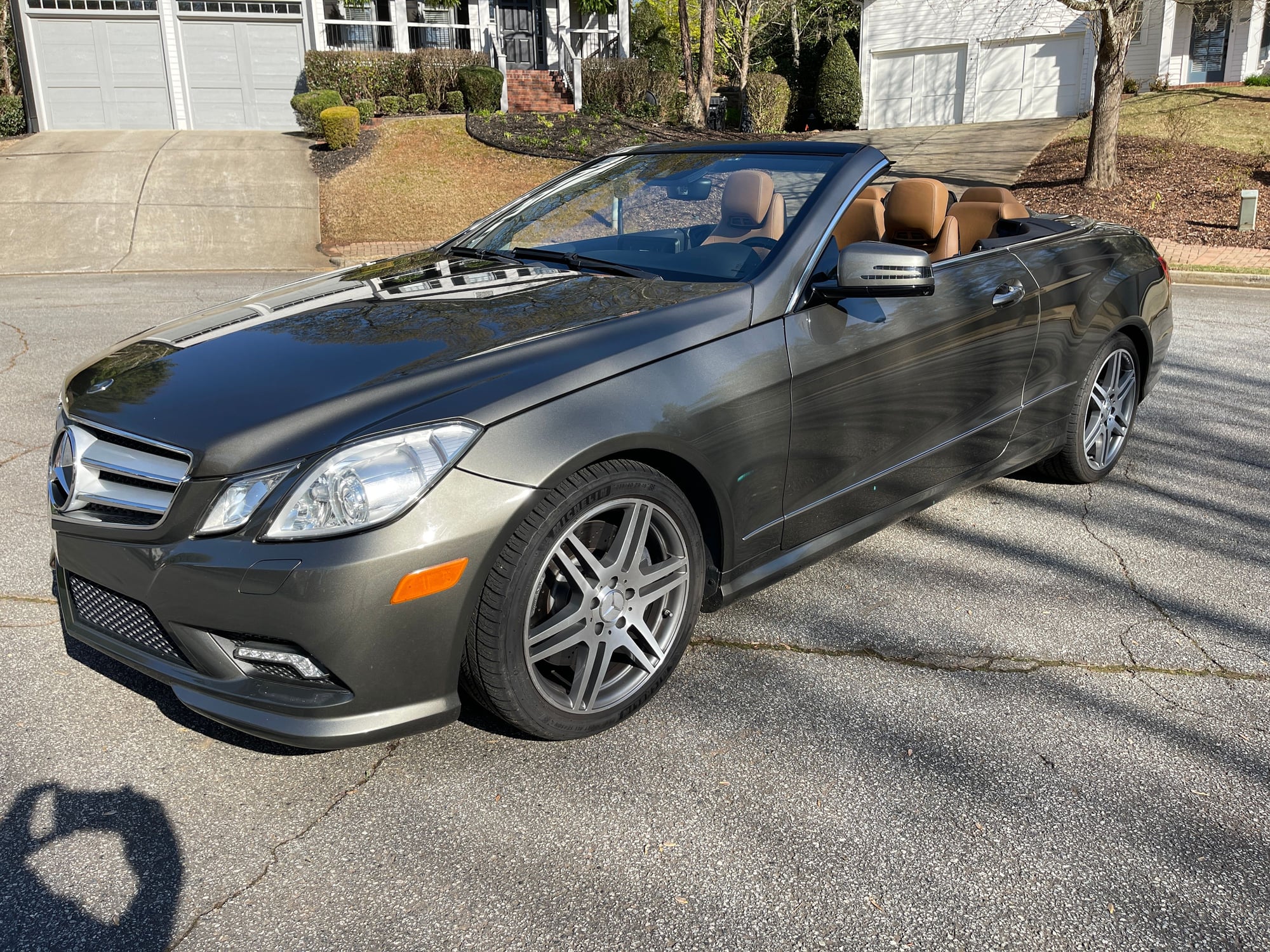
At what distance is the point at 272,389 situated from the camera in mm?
2713

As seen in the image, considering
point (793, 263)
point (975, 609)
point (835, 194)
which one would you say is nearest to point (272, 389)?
point (793, 263)

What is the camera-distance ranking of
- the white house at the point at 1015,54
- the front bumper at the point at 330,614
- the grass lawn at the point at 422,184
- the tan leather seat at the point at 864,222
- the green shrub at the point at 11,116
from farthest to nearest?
the white house at the point at 1015,54, the green shrub at the point at 11,116, the grass lawn at the point at 422,184, the tan leather seat at the point at 864,222, the front bumper at the point at 330,614

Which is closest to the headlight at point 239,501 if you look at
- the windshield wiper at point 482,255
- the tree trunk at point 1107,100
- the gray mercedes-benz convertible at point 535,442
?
the gray mercedes-benz convertible at point 535,442

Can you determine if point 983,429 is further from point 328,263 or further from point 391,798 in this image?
point 328,263

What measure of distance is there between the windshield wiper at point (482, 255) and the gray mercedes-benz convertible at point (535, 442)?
0.02 metres

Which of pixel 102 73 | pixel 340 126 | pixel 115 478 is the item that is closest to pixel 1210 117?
pixel 340 126

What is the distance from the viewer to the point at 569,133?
2202cm

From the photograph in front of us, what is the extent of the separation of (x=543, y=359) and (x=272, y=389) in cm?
70

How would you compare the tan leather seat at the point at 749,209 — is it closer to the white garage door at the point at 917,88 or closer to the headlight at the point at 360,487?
the headlight at the point at 360,487

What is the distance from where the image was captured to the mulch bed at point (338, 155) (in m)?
19.1


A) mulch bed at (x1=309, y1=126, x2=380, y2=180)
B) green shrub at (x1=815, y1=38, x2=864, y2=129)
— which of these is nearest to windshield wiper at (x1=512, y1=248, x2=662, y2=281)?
mulch bed at (x1=309, y1=126, x2=380, y2=180)

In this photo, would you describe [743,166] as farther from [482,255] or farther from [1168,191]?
[1168,191]

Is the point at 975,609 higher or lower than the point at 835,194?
lower

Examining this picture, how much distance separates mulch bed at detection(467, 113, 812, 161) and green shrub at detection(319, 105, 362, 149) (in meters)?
2.48
